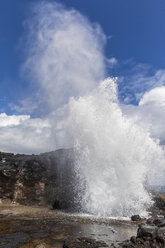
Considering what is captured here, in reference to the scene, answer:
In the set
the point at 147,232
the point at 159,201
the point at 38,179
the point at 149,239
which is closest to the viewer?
the point at 149,239

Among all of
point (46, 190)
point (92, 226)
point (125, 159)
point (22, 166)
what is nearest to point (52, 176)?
point (46, 190)

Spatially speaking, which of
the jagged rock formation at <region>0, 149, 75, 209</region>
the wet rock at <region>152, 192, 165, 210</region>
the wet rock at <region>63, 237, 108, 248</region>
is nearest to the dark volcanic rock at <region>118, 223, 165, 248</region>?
the wet rock at <region>63, 237, 108, 248</region>

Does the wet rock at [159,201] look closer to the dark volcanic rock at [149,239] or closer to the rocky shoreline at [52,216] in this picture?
the rocky shoreline at [52,216]

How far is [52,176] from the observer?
30.1m

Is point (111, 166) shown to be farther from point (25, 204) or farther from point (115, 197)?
point (25, 204)

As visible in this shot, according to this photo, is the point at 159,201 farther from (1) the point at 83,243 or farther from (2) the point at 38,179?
(1) the point at 83,243

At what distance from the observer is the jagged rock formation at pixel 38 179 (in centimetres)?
2712

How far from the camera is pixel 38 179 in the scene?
29.3 metres

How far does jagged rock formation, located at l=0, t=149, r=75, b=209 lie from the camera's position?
2712cm

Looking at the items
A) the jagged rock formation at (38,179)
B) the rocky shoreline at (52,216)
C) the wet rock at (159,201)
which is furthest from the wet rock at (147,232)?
the wet rock at (159,201)

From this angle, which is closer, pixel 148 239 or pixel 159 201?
pixel 148 239

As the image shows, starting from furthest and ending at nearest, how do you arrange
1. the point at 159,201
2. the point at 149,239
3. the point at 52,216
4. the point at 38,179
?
the point at 38,179 → the point at 159,201 → the point at 52,216 → the point at 149,239

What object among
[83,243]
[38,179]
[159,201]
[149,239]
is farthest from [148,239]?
[38,179]

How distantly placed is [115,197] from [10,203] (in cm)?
1360
